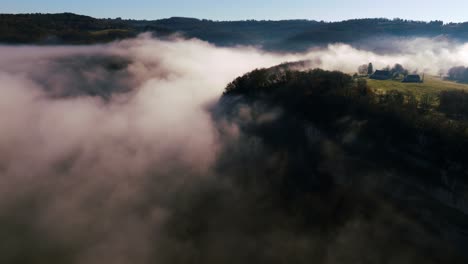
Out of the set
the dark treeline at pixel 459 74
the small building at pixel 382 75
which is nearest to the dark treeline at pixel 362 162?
the small building at pixel 382 75

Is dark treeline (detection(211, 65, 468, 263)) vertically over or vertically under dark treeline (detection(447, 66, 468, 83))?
under

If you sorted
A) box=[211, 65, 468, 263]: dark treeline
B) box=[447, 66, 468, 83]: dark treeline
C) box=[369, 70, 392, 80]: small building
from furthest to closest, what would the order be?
box=[447, 66, 468, 83]: dark treeline < box=[369, 70, 392, 80]: small building < box=[211, 65, 468, 263]: dark treeline

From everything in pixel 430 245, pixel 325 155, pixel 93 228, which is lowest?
pixel 93 228

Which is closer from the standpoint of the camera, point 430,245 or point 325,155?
point 430,245

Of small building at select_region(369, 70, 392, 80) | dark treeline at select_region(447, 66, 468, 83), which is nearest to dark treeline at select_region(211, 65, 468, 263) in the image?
small building at select_region(369, 70, 392, 80)

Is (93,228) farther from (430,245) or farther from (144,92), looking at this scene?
(144,92)

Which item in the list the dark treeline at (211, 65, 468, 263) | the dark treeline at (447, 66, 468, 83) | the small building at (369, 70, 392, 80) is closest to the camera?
the dark treeline at (211, 65, 468, 263)

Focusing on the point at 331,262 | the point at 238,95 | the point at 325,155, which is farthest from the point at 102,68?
the point at 331,262

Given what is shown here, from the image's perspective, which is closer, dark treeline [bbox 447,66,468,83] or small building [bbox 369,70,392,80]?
small building [bbox 369,70,392,80]

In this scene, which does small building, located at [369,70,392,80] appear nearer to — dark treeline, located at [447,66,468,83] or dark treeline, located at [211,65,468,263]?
dark treeline, located at [447,66,468,83]
